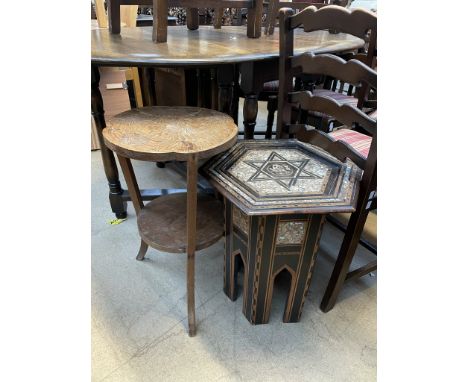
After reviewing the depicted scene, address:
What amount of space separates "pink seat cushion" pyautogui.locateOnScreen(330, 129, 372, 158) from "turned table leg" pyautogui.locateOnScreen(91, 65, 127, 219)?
3.75ft

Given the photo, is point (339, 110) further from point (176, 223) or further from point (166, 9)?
point (166, 9)

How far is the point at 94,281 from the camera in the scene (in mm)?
1472

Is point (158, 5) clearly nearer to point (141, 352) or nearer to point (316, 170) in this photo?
point (316, 170)

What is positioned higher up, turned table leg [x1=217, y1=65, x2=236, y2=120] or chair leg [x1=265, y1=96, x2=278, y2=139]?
turned table leg [x1=217, y1=65, x2=236, y2=120]

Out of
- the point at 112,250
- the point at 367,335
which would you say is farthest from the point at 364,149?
the point at 112,250

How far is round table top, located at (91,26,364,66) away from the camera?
115 centimetres

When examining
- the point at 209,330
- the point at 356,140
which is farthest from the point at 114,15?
the point at 209,330

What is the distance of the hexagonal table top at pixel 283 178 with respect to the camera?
0.91 metres

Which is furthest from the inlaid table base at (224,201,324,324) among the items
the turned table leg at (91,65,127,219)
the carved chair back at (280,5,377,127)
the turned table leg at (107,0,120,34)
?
the turned table leg at (107,0,120,34)

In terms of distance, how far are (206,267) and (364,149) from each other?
37.2 inches

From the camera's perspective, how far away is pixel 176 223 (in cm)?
128

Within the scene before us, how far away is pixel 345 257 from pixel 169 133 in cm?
82

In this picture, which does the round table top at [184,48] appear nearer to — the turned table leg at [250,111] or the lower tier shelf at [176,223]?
the turned table leg at [250,111]

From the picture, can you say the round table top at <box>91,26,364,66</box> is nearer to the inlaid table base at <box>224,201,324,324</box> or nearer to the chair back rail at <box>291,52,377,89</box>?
the chair back rail at <box>291,52,377,89</box>
